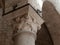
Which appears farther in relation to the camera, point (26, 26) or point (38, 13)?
point (38, 13)

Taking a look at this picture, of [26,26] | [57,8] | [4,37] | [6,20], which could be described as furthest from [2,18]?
[57,8]

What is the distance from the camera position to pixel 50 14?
5141 millimetres

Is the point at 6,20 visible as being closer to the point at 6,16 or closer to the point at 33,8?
the point at 6,16

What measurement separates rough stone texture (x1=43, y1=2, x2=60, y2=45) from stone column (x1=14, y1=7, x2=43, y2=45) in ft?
5.83

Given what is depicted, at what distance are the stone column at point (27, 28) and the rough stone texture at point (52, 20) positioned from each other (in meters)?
1.78

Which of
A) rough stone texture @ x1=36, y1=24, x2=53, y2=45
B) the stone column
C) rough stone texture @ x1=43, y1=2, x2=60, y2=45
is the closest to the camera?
the stone column

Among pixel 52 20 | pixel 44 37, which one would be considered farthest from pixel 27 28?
pixel 44 37

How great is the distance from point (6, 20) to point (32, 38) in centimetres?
64

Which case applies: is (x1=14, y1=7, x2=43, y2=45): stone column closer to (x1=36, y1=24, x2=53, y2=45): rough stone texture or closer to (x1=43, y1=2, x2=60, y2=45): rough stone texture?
(x1=43, y1=2, x2=60, y2=45): rough stone texture

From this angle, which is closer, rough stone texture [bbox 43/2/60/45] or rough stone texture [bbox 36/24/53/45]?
rough stone texture [bbox 43/2/60/45]

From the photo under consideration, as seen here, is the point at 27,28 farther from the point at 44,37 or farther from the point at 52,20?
the point at 44,37

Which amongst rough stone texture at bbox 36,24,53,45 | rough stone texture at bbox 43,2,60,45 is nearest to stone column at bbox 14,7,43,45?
rough stone texture at bbox 43,2,60,45

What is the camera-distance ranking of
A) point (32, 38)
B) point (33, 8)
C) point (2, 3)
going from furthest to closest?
point (2, 3) < point (33, 8) < point (32, 38)

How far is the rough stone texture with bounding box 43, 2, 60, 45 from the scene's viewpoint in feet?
16.5
